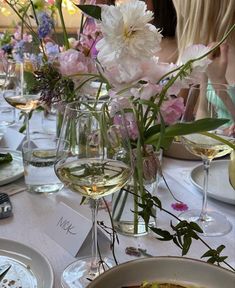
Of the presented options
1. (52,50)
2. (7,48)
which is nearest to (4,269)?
(52,50)

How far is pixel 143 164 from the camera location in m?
0.66

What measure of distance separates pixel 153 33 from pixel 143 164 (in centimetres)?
19

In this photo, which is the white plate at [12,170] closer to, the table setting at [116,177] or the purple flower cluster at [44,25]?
the table setting at [116,177]

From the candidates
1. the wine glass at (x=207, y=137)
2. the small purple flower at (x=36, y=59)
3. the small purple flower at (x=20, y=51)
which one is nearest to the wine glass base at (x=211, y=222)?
the wine glass at (x=207, y=137)

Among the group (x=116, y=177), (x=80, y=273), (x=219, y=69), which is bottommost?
(x=80, y=273)

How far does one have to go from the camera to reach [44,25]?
33.9 inches

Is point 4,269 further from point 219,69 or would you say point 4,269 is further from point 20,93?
point 219,69

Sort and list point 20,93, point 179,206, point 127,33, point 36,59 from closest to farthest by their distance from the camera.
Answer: point 127,33, point 179,206, point 36,59, point 20,93

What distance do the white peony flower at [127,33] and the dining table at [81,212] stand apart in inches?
10.6

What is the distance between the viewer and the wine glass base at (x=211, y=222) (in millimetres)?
722

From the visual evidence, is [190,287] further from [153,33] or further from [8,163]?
[8,163]

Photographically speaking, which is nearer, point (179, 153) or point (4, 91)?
point (179, 153)

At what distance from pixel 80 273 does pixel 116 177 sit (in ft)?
0.49

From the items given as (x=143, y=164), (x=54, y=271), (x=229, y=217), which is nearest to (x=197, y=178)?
(x=229, y=217)
